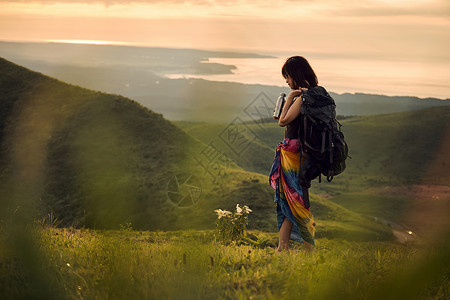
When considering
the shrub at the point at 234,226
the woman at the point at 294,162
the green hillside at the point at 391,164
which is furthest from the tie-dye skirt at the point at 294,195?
the green hillside at the point at 391,164

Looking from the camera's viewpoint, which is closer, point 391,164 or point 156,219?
point 156,219

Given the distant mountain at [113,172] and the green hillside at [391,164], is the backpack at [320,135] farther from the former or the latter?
the green hillside at [391,164]

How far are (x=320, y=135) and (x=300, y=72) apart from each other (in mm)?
1072

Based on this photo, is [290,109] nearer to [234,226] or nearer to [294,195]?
[294,195]

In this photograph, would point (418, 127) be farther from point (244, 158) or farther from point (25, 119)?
point (25, 119)

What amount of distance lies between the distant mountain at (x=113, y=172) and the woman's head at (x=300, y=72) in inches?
759

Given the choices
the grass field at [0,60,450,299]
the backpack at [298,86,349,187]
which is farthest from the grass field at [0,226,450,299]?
the backpack at [298,86,349,187]

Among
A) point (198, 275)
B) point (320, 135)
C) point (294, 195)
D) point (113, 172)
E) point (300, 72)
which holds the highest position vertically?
point (300, 72)

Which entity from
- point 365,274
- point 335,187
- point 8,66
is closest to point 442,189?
point 335,187

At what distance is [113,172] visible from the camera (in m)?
36.0

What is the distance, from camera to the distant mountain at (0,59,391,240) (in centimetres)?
2966

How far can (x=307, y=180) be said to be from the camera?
6.75m

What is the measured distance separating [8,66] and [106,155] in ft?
84.3

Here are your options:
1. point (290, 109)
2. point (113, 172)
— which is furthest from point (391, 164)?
point (290, 109)
